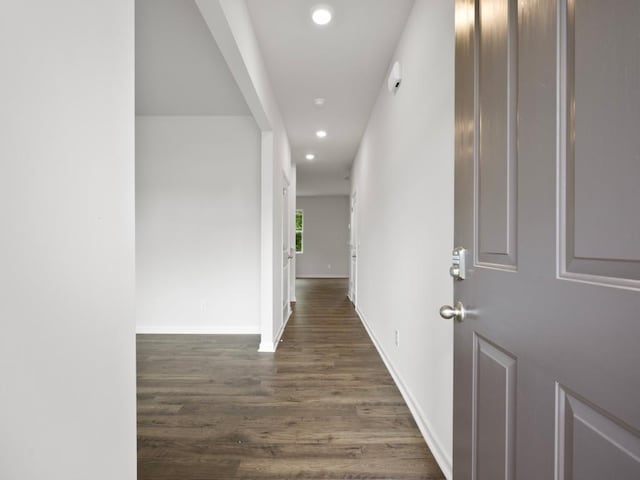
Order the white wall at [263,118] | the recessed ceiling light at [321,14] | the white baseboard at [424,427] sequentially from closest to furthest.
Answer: the white baseboard at [424,427] < the white wall at [263,118] < the recessed ceiling light at [321,14]

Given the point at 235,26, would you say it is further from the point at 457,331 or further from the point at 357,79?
the point at 457,331

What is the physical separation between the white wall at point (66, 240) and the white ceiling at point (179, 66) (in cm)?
162

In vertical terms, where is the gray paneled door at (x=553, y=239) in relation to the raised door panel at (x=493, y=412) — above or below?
above

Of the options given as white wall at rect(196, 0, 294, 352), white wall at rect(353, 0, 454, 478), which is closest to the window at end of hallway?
white wall at rect(196, 0, 294, 352)

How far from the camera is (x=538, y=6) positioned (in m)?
0.62

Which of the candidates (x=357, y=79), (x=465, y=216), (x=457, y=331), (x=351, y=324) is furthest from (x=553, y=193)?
(x=351, y=324)

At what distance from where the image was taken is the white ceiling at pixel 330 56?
2.09 m

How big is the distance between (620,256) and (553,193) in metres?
0.16

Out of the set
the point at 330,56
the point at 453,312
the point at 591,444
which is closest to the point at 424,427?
A: the point at 453,312

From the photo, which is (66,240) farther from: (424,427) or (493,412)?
(424,427)

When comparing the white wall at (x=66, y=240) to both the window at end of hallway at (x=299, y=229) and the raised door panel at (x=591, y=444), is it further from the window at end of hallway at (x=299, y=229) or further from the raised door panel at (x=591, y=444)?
the window at end of hallway at (x=299, y=229)

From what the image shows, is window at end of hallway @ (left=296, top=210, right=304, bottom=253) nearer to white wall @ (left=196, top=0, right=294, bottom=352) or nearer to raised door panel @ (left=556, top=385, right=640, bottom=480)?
white wall @ (left=196, top=0, right=294, bottom=352)

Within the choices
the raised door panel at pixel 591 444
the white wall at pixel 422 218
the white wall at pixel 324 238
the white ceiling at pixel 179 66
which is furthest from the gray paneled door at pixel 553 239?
the white wall at pixel 324 238

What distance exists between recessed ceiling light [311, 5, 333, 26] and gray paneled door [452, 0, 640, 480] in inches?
59.2
